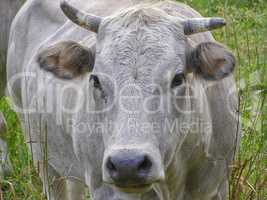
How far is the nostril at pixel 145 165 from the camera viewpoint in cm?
352

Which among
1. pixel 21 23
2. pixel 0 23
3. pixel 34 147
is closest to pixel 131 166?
pixel 34 147

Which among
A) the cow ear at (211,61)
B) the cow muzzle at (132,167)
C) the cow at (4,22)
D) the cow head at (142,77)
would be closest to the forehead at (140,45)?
the cow head at (142,77)

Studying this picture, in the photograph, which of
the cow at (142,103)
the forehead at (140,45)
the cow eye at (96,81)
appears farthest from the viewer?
the cow eye at (96,81)

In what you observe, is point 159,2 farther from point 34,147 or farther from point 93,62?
point 34,147

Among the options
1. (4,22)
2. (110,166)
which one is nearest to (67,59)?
(110,166)

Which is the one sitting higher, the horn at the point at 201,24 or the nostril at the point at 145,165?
→ the horn at the point at 201,24

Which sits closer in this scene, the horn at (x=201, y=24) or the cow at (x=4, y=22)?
the horn at (x=201, y=24)

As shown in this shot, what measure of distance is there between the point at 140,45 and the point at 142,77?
19 cm

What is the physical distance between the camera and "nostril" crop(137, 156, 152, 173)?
352 centimetres

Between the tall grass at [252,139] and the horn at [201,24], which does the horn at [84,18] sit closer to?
the horn at [201,24]

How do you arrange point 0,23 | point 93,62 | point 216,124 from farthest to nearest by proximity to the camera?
point 0,23 → point 216,124 → point 93,62

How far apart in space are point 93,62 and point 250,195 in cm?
112

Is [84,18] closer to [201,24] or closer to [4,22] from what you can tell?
[201,24]

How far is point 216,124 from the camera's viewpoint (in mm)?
4547
